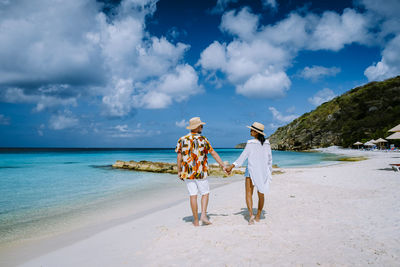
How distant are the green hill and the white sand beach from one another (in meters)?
65.9

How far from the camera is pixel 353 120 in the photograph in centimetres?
8088

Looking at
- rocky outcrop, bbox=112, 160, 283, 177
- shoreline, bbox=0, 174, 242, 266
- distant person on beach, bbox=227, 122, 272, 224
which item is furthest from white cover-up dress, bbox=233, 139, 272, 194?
rocky outcrop, bbox=112, 160, 283, 177

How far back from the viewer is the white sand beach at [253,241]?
3.52 m

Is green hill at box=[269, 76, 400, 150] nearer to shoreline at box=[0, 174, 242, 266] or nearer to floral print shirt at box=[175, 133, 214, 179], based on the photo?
shoreline at box=[0, 174, 242, 266]

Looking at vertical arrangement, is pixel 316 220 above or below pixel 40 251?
above

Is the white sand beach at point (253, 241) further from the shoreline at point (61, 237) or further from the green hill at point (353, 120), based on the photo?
the green hill at point (353, 120)

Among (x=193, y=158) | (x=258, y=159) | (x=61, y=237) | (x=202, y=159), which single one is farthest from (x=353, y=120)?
(x=61, y=237)

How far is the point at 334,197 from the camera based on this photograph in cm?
776

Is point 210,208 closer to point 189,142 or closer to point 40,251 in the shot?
point 189,142

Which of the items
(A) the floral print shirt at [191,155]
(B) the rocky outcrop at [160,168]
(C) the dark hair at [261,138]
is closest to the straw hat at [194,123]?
(A) the floral print shirt at [191,155]

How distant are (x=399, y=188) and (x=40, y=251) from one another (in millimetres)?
11007

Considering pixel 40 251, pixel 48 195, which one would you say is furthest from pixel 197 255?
pixel 48 195

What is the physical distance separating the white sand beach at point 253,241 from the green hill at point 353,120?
65.9 metres

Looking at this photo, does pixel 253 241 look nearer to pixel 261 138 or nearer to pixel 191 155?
pixel 191 155
